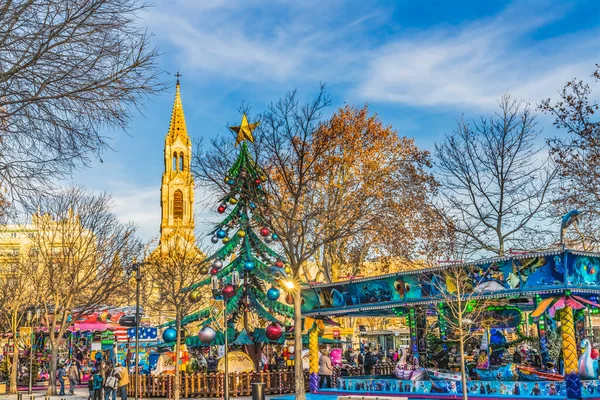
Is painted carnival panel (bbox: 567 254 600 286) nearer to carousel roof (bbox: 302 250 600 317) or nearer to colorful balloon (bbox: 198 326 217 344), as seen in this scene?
carousel roof (bbox: 302 250 600 317)

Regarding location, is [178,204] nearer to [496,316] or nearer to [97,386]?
[496,316]

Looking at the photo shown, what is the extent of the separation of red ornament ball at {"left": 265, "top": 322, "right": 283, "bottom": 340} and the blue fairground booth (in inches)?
57.3

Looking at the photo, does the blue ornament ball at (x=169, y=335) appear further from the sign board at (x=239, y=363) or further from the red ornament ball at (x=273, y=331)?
the red ornament ball at (x=273, y=331)

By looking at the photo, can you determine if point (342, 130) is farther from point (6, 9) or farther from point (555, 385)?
point (6, 9)

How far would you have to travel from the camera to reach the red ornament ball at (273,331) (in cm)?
2797

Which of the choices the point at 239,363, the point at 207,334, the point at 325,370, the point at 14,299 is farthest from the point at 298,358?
the point at 14,299

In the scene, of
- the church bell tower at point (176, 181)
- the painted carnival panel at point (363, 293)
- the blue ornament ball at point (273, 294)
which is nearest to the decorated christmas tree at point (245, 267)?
the blue ornament ball at point (273, 294)

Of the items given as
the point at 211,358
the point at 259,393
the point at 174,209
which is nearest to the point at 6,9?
the point at 259,393

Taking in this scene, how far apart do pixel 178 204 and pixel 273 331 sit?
61972mm

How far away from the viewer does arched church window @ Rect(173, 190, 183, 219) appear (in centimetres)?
8794

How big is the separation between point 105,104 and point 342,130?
22.2 meters

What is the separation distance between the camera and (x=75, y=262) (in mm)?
32750

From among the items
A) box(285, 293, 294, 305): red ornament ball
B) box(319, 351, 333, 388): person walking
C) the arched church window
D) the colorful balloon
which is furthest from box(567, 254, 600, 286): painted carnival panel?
the arched church window

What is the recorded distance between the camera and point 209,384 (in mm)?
28094
